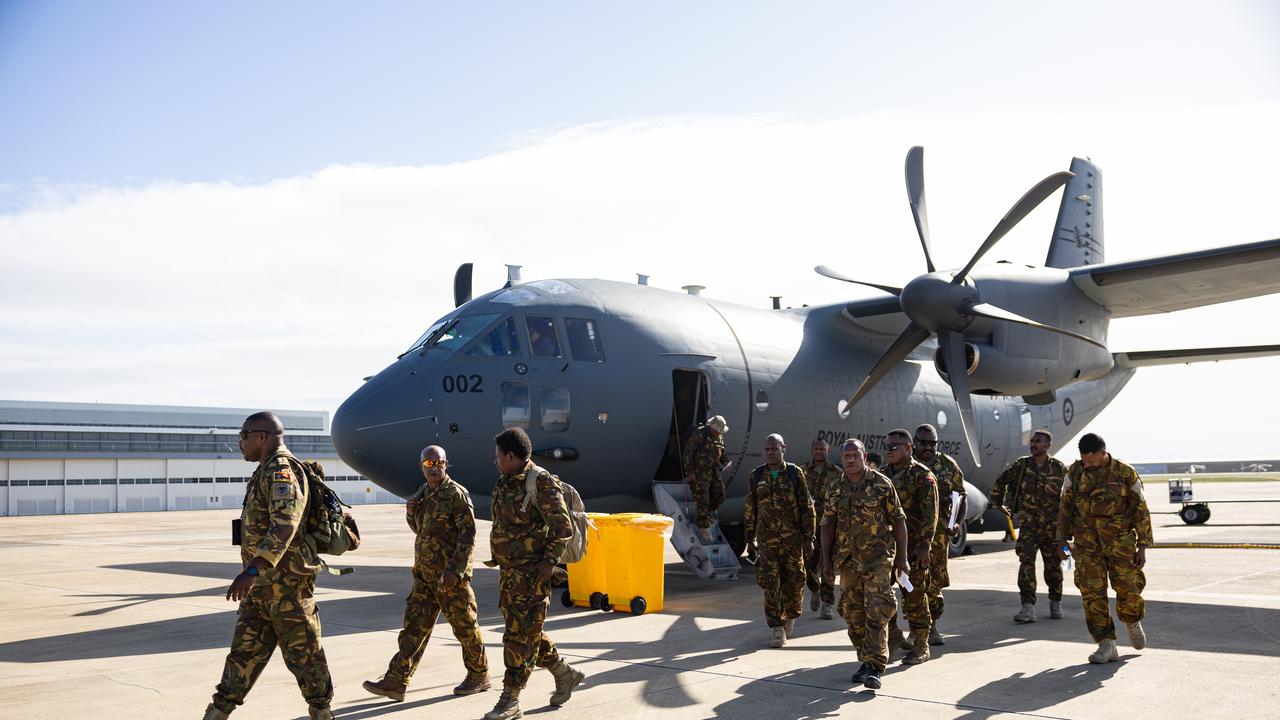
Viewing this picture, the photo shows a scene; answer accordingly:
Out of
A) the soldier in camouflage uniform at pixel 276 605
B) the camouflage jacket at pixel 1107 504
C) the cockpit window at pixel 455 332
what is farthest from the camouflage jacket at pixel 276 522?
the cockpit window at pixel 455 332

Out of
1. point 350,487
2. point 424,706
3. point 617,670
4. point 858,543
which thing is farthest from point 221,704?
point 350,487

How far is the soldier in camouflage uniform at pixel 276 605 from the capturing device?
576 cm

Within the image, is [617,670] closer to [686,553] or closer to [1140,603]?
[1140,603]

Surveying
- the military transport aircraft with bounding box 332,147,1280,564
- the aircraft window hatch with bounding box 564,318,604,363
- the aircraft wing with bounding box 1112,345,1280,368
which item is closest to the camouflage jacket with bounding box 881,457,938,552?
the military transport aircraft with bounding box 332,147,1280,564

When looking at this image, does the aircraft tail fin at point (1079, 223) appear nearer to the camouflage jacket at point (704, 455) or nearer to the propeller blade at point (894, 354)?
the propeller blade at point (894, 354)

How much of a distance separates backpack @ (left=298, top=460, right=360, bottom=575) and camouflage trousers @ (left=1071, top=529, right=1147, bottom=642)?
5.68 metres

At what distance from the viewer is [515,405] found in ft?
40.5

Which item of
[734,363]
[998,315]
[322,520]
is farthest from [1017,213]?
[322,520]

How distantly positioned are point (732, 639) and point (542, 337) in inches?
197

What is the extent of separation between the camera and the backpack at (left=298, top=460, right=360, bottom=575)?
609 cm

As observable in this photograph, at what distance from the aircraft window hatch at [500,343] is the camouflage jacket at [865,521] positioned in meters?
5.77

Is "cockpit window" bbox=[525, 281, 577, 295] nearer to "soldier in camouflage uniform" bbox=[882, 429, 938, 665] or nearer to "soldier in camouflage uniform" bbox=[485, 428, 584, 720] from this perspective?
"soldier in camouflage uniform" bbox=[882, 429, 938, 665]

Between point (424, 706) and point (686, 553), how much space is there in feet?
22.4

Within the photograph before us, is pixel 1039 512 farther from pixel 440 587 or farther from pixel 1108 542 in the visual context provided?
pixel 440 587
